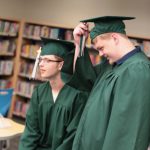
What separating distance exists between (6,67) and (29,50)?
0.55 meters

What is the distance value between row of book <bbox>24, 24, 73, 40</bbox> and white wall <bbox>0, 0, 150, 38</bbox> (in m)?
0.28

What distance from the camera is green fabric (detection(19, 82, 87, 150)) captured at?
2.35 meters

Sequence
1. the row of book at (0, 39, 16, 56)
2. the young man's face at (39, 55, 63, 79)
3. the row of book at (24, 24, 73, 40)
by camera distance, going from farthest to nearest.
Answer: the row of book at (0, 39, 16, 56), the row of book at (24, 24, 73, 40), the young man's face at (39, 55, 63, 79)

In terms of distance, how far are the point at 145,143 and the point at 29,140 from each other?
1001 mm

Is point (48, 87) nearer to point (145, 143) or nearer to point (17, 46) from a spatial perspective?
point (145, 143)

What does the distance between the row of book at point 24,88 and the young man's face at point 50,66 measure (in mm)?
4023

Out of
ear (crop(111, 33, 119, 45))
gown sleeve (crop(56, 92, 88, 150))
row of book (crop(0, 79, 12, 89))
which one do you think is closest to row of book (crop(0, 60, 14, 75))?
row of book (crop(0, 79, 12, 89))

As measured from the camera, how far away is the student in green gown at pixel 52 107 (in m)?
2.37

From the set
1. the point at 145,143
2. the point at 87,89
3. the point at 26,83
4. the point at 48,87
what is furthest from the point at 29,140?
the point at 26,83

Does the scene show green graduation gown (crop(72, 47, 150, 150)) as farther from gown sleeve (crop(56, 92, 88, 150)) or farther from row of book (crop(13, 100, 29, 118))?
row of book (crop(13, 100, 29, 118))

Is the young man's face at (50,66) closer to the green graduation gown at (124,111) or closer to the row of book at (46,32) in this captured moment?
the green graduation gown at (124,111)

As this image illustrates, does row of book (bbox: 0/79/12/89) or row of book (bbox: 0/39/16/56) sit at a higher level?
row of book (bbox: 0/39/16/56)

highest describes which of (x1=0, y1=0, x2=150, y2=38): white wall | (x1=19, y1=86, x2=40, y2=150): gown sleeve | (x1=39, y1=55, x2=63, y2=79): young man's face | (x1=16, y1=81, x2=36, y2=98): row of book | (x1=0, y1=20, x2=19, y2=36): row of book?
(x1=0, y1=0, x2=150, y2=38): white wall

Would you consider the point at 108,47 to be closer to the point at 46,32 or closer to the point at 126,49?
the point at 126,49
